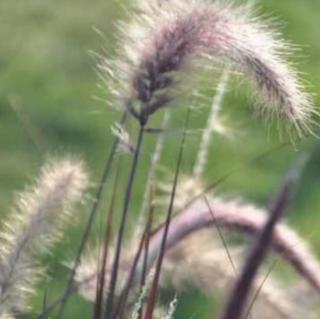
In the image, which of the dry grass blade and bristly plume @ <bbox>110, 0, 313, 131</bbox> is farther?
bristly plume @ <bbox>110, 0, 313, 131</bbox>

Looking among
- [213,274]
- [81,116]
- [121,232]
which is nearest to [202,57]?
[121,232]

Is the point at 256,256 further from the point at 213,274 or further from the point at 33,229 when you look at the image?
the point at 213,274

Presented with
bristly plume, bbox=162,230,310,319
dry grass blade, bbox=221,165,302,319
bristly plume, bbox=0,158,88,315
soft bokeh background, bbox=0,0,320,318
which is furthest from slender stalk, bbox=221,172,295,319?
soft bokeh background, bbox=0,0,320,318

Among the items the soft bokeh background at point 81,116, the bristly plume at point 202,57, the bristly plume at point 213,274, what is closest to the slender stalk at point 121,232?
the bristly plume at point 202,57

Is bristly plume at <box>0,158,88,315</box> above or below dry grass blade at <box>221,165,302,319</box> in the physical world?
above

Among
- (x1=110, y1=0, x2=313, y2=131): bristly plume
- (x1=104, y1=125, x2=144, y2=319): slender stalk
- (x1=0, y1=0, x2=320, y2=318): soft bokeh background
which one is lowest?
(x1=104, y1=125, x2=144, y2=319): slender stalk

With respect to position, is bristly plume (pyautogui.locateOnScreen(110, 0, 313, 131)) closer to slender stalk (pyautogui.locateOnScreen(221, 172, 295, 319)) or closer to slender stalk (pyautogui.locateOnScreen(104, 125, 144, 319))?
slender stalk (pyautogui.locateOnScreen(104, 125, 144, 319))

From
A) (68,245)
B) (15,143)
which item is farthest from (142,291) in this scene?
(15,143)

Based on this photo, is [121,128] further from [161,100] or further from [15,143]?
[15,143]
